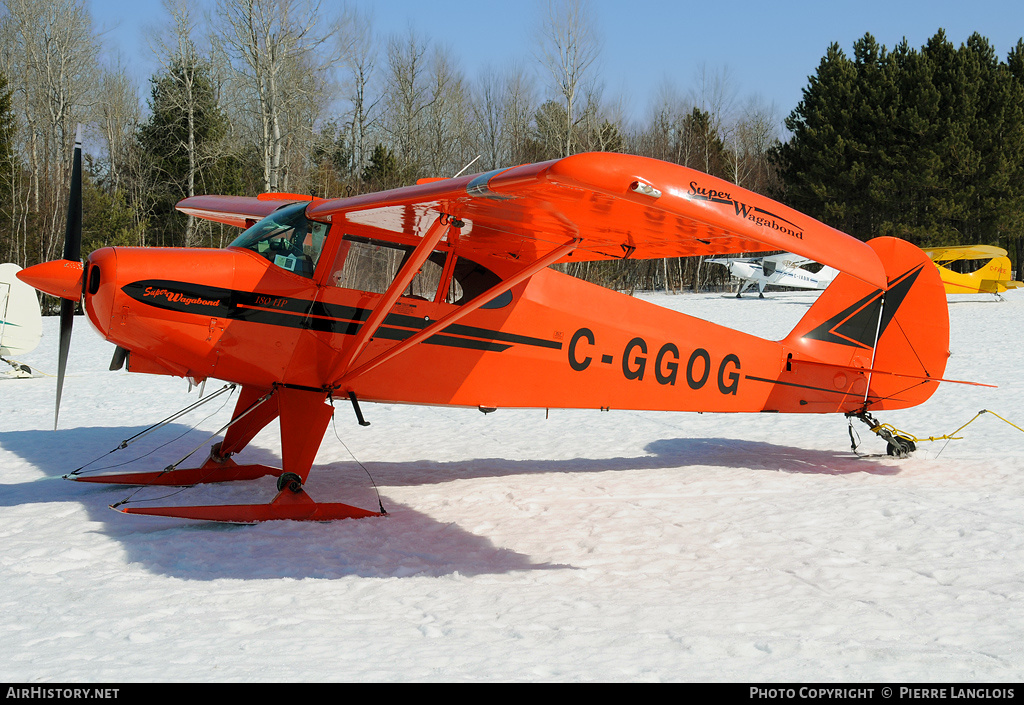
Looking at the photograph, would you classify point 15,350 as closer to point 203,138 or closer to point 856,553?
point 856,553

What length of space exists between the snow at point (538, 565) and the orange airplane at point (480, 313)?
2.18 feet

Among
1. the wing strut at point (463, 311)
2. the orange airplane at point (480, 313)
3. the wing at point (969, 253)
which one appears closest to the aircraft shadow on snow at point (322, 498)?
the orange airplane at point (480, 313)

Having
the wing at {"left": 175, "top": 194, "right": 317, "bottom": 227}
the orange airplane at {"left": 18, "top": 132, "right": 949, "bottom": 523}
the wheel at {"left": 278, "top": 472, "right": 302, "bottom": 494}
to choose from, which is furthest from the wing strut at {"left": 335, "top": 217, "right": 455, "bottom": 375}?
the wing at {"left": 175, "top": 194, "right": 317, "bottom": 227}

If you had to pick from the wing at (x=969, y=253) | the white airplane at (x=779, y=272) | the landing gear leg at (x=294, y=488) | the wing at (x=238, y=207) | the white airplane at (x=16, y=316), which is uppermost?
the wing at (x=969, y=253)

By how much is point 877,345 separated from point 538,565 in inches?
190

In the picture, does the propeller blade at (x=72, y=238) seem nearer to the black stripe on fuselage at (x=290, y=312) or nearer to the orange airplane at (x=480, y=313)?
the orange airplane at (x=480, y=313)

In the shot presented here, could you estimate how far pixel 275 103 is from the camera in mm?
27500

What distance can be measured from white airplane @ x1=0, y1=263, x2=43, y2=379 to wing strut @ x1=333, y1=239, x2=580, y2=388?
9971 mm

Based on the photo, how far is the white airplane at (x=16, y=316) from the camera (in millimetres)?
12789

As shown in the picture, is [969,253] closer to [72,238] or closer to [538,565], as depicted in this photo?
[538,565]

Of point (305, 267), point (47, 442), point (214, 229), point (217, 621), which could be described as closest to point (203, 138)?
point (214, 229)

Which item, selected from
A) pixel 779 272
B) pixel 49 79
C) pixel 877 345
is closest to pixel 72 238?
pixel 877 345

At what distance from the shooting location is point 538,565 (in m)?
4.93

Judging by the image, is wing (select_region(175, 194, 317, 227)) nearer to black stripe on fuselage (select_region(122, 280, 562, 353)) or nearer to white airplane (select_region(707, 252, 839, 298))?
black stripe on fuselage (select_region(122, 280, 562, 353))
